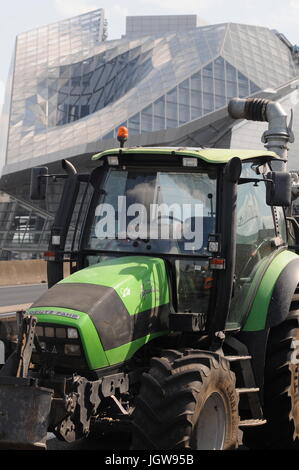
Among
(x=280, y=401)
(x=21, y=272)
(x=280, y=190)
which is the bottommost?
(x=280, y=401)

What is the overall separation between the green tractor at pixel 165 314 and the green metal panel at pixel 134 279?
0.01m

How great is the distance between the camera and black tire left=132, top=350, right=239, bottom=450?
4629 millimetres

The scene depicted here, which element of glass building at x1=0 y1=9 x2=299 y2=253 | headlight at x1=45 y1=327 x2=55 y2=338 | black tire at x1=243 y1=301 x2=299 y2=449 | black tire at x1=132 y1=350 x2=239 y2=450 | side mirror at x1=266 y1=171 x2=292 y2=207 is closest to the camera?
black tire at x1=132 y1=350 x2=239 y2=450

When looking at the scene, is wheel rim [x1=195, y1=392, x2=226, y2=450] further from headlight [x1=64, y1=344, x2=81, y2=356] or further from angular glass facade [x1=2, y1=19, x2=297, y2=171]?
angular glass facade [x1=2, y1=19, x2=297, y2=171]

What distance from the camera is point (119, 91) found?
59.4 metres

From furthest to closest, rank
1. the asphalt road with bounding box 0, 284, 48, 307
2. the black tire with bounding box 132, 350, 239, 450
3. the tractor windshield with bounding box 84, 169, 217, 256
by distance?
the asphalt road with bounding box 0, 284, 48, 307 → the tractor windshield with bounding box 84, 169, 217, 256 → the black tire with bounding box 132, 350, 239, 450

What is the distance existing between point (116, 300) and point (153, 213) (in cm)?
109

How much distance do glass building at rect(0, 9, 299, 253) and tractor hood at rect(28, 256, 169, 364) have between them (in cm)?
4210

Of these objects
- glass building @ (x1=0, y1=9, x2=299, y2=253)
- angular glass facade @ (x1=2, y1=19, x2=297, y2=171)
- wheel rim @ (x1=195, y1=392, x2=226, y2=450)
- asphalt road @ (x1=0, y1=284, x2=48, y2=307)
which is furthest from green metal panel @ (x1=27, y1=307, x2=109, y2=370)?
angular glass facade @ (x1=2, y1=19, x2=297, y2=171)

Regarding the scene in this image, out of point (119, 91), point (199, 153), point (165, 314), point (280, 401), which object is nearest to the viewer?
point (165, 314)

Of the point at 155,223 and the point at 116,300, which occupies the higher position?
the point at 155,223

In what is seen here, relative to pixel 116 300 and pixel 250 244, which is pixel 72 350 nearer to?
pixel 116 300

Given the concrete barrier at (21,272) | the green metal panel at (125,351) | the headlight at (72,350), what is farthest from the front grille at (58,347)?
the concrete barrier at (21,272)

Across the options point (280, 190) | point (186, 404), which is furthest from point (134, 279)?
point (280, 190)
